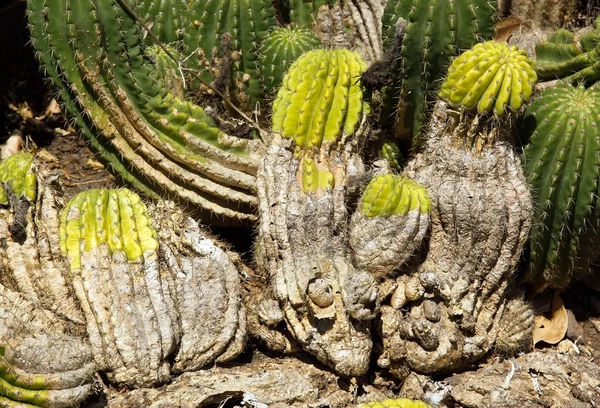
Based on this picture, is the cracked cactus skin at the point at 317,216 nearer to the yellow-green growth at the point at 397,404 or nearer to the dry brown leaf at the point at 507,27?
the yellow-green growth at the point at 397,404

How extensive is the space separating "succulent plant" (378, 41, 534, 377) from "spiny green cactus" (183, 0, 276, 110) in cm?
108

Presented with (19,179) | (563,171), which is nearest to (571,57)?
(563,171)

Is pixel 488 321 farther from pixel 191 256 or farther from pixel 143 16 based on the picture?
pixel 143 16

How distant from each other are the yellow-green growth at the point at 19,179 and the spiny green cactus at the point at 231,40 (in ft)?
3.57

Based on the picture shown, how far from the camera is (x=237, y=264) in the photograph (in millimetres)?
Answer: 3508

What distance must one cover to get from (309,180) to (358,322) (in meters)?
0.63

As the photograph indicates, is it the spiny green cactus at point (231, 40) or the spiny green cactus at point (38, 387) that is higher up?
the spiny green cactus at point (231, 40)

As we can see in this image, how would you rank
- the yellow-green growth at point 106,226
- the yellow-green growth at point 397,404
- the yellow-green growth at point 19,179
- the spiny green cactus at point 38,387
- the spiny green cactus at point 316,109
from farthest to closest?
the spiny green cactus at point 316,109 → the yellow-green growth at point 19,179 → the yellow-green growth at point 106,226 → the yellow-green growth at point 397,404 → the spiny green cactus at point 38,387

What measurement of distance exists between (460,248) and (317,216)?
25.2 inches

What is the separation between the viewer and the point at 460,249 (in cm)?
320

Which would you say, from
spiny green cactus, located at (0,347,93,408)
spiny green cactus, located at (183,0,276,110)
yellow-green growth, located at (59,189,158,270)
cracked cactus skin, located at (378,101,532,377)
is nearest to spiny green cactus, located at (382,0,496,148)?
cracked cactus skin, located at (378,101,532,377)

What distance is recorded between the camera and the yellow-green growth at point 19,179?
121 inches

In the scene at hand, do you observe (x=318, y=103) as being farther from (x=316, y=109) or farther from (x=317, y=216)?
(x=317, y=216)

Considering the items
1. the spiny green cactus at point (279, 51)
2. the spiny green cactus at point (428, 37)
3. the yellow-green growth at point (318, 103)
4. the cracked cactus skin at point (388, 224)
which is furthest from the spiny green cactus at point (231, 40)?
the cracked cactus skin at point (388, 224)
